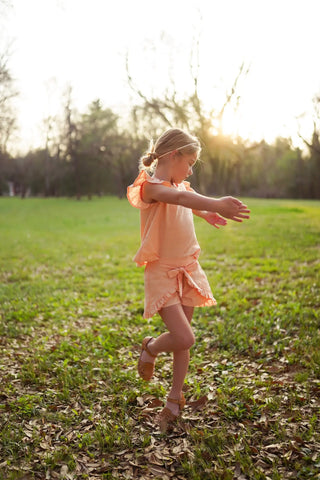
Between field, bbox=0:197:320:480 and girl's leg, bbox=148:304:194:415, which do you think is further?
girl's leg, bbox=148:304:194:415

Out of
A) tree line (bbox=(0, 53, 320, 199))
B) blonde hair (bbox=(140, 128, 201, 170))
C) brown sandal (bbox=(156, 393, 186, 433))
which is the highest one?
tree line (bbox=(0, 53, 320, 199))

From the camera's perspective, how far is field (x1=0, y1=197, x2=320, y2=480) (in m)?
2.61

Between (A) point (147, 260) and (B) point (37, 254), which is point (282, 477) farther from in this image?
(B) point (37, 254)

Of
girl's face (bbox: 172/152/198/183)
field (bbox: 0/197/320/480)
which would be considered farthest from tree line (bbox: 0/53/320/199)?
girl's face (bbox: 172/152/198/183)

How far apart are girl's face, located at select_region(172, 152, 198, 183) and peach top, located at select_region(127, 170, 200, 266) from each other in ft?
0.26

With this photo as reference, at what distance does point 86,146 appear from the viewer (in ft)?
132

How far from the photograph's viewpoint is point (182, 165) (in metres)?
2.80

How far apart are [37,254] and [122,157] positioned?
35408 mm

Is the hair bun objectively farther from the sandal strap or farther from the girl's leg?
the sandal strap

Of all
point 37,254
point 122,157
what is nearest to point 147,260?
point 37,254

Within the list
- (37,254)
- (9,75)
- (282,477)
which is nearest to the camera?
(282,477)

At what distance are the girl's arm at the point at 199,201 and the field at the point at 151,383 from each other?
158 cm

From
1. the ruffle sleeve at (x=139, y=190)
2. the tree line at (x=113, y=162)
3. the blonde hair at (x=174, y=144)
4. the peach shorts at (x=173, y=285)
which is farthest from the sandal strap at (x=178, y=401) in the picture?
the tree line at (x=113, y=162)

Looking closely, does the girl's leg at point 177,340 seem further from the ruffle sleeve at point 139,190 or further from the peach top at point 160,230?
the ruffle sleeve at point 139,190
